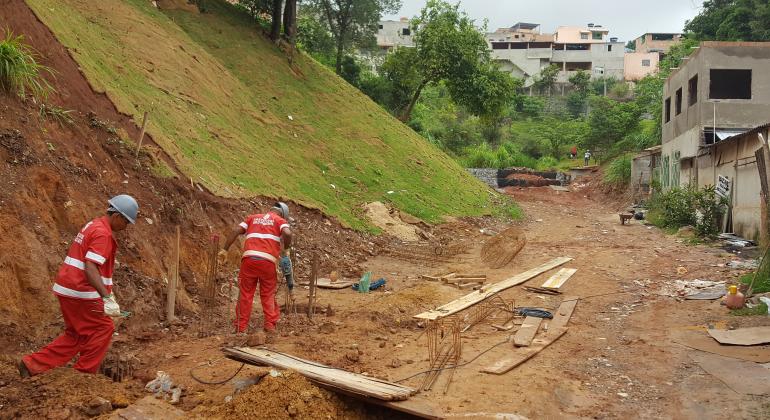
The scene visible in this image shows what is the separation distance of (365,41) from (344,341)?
26.7 metres

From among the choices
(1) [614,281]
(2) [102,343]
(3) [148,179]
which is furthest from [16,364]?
(1) [614,281]

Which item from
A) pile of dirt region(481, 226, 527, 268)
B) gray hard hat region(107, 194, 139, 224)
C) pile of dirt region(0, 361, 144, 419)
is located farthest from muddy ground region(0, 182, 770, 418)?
gray hard hat region(107, 194, 139, 224)

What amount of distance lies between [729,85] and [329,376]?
83.0 feet

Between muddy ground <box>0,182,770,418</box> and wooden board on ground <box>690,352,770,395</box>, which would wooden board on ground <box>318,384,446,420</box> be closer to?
muddy ground <box>0,182,770,418</box>

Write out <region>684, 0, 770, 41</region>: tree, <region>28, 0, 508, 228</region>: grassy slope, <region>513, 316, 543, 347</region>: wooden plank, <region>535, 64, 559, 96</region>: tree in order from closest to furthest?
<region>513, 316, 543, 347</region>: wooden plank, <region>28, 0, 508, 228</region>: grassy slope, <region>684, 0, 770, 41</region>: tree, <region>535, 64, 559, 96</region>: tree

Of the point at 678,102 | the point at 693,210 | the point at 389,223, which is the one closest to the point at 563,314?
the point at 389,223

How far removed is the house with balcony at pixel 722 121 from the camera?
55.9ft

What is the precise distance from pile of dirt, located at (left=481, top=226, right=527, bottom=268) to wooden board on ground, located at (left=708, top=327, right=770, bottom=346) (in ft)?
21.4

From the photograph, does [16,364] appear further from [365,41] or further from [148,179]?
[365,41]

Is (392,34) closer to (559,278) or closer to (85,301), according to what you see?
(559,278)

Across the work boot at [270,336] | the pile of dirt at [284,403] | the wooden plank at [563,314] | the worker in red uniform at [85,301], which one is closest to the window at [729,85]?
the wooden plank at [563,314]

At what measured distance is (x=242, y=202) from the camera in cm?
1181

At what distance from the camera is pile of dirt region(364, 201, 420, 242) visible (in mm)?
16469

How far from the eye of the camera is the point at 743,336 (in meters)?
7.52
